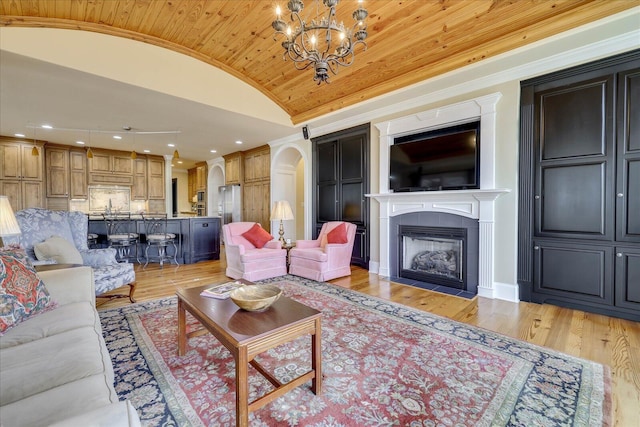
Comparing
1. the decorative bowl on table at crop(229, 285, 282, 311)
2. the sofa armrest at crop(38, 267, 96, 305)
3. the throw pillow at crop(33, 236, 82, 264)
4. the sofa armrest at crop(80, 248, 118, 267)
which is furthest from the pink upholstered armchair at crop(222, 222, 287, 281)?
the decorative bowl on table at crop(229, 285, 282, 311)

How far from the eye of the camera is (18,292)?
5.28ft

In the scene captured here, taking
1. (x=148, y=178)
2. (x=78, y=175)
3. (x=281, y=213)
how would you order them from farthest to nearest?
(x=148, y=178)
(x=78, y=175)
(x=281, y=213)

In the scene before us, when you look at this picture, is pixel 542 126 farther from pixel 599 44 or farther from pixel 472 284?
pixel 472 284

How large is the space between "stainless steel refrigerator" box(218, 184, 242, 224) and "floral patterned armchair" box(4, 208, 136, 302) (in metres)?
4.55

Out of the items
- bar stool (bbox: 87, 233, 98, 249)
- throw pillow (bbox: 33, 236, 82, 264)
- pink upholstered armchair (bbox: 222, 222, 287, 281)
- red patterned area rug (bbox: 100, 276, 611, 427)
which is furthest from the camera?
bar stool (bbox: 87, 233, 98, 249)

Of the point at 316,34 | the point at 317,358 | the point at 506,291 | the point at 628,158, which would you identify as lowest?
the point at 506,291

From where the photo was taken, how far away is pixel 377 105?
4391mm

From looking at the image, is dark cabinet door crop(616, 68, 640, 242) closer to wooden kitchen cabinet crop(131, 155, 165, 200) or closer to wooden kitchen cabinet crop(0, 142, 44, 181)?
wooden kitchen cabinet crop(131, 155, 165, 200)

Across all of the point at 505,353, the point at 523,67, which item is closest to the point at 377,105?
the point at 523,67

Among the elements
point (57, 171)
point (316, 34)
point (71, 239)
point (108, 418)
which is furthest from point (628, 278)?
point (57, 171)

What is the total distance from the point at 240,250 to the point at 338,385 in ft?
9.05

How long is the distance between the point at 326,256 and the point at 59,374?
321cm

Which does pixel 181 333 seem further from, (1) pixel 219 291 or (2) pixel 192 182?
(2) pixel 192 182

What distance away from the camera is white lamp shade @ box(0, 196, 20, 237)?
199 cm
